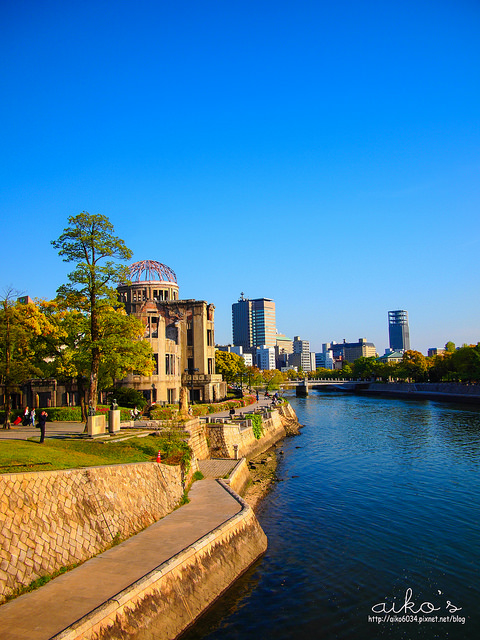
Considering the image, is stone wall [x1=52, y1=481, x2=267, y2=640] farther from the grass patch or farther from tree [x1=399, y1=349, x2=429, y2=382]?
tree [x1=399, y1=349, x2=429, y2=382]

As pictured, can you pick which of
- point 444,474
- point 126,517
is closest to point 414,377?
point 444,474

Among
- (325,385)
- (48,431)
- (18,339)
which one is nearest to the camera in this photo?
(48,431)

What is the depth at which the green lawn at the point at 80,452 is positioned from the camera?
17609 mm

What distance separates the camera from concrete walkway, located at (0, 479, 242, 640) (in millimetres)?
10719

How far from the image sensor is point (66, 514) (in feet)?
49.7

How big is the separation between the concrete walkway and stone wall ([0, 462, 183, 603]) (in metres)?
0.51

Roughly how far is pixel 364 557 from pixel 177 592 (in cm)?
927

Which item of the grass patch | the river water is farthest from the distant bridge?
the grass patch

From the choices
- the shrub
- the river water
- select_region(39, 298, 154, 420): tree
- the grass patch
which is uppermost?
select_region(39, 298, 154, 420): tree

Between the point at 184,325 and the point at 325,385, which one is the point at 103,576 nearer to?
the point at 184,325

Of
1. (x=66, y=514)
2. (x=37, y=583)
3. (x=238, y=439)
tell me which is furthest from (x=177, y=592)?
(x=238, y=439)

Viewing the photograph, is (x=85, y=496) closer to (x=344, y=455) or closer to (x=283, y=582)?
(x=283, y=582)

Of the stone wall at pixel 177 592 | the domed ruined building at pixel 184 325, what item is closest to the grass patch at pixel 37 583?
the stone wall at pixel 177 592

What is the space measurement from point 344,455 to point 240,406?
23.8 m
